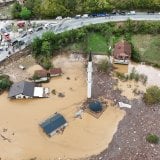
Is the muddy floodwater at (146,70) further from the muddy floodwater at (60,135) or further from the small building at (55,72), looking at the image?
the small building at (55,72)

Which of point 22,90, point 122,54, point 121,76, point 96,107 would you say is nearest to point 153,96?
point 121,76

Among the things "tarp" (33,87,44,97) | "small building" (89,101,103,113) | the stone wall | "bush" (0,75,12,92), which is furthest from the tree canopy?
"small building" (89,101,103,113)

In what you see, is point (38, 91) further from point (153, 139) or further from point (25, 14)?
point (153, 139)

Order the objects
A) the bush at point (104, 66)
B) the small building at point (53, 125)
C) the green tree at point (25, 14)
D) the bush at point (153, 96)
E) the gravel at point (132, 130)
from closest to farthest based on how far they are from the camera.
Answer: the gravel at point (132, 130) < the small building at point (53, 125) < the bush at point (153, 96) < the bush at point (104, 66) < the green tree at point (25, 14)

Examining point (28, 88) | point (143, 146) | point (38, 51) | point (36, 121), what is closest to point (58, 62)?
point (38, 51)

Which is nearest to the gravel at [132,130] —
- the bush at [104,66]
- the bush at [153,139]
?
the bush at [153,139]

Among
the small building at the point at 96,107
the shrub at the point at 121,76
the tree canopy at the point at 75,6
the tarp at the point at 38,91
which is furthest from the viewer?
the tree canopy at the point at 75,6

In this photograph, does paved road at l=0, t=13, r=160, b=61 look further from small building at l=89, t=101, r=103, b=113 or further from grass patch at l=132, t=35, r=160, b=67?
small building at l=89, t=101, r=103, b=113
